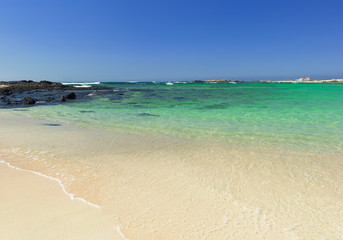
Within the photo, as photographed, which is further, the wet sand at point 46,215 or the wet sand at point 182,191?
the wet sand at point 182,191

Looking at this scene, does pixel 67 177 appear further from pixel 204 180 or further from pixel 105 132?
pixel 105 132

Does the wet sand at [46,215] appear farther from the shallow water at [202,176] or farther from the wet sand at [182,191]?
the shallow water at [202,176]

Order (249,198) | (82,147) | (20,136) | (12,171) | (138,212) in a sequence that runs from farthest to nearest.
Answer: (20,136), (82,147), (12,171), (249,198), (138,212)

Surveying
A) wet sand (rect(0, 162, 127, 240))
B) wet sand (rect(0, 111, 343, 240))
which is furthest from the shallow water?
wet sand (rect(0, 162, 127, 240))

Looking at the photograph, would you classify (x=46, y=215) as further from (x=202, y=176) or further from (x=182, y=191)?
(x=202, y=176)

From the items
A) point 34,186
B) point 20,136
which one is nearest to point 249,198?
point 34,186

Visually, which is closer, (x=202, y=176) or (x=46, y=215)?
(x=46, y=215)

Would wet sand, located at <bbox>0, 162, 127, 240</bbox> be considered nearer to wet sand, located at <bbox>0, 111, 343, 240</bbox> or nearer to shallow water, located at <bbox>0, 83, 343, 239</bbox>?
wet sand, located at <bbox>0, 111, 343, 240</bbox>

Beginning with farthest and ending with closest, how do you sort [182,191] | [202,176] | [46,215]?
1. [202,176]
2. [182,191]
3. [46,215]

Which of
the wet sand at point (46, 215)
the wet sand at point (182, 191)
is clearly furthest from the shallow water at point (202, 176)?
the wet sand at point (46, 215)

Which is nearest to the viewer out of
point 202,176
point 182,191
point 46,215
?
point 46,215

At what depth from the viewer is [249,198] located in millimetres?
3385

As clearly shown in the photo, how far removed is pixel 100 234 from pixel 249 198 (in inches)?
89.7

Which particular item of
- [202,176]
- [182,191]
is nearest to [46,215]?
[182,191]
